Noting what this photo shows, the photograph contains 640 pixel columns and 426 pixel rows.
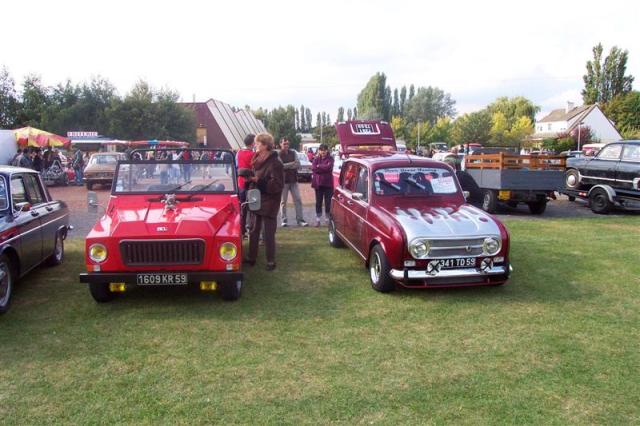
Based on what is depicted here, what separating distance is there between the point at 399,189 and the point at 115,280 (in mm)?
3961

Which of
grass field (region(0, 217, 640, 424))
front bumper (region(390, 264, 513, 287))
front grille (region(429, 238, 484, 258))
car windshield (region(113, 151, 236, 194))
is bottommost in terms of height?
grass field (region(0, 217, 640, 424))

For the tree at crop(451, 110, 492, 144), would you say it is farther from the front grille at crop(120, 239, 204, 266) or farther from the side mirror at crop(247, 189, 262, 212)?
the front grille at crop(120, 239, 204, 266)

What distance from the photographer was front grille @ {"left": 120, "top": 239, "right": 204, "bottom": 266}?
17.8 feet

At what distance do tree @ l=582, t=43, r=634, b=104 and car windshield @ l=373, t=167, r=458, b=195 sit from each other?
65.3m

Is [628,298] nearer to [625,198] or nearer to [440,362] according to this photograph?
[440,362]

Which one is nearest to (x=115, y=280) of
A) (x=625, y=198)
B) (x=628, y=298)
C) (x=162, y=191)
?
(x=162, y=191)

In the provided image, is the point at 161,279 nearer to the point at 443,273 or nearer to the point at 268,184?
the point at 268,184

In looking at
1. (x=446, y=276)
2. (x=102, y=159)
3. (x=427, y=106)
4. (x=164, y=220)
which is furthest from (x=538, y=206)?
(x=427, y=106)

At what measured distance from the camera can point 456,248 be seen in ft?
19.9

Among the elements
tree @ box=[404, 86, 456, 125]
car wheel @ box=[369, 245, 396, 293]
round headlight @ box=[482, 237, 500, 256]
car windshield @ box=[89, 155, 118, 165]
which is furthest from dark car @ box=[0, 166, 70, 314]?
tree @ box=[404, 86, 456, 125]

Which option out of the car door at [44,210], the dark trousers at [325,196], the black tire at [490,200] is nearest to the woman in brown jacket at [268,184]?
the car door at [44,210]

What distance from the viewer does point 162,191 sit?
663 centimetres

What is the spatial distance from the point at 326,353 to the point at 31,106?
4264cm

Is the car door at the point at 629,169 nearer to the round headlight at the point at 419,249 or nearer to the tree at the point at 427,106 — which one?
the round headlight at the point at 419,249
